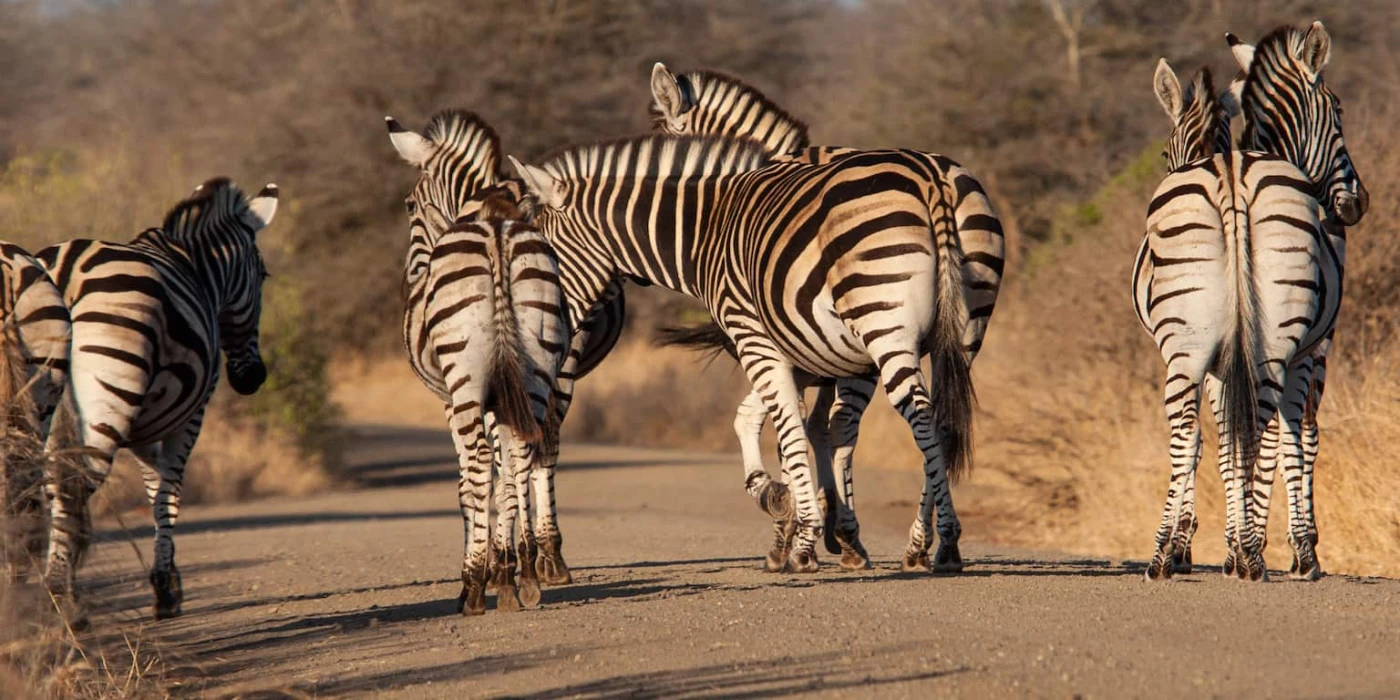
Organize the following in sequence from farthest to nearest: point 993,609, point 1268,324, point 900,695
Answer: point 1268,324 → point 993,609 → point 900,695

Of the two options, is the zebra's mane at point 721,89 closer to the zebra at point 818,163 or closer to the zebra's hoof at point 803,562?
the zebra at point 818,163

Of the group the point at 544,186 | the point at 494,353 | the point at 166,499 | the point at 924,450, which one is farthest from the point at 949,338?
the point at 166,499

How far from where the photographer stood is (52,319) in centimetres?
777

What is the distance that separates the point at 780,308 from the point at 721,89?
2761 millimetres

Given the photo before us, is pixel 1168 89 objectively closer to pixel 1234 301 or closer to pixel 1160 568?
pixel 1234 301

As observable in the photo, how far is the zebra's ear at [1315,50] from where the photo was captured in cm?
920

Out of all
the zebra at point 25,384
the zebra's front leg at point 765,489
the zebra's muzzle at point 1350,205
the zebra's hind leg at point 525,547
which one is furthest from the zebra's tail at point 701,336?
the zebra at point 25,384

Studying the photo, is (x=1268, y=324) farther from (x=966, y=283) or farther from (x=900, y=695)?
(x=900, y=695)

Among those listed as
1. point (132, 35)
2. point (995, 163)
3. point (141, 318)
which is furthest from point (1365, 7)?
point (132, 35)

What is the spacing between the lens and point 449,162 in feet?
34.4

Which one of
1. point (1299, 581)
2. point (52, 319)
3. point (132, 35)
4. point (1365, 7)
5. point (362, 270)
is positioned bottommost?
point (1299, 581)

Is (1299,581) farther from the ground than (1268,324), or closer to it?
closer to it

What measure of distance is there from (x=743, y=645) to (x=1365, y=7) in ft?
90.7

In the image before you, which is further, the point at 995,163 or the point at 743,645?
the point at 995,163
